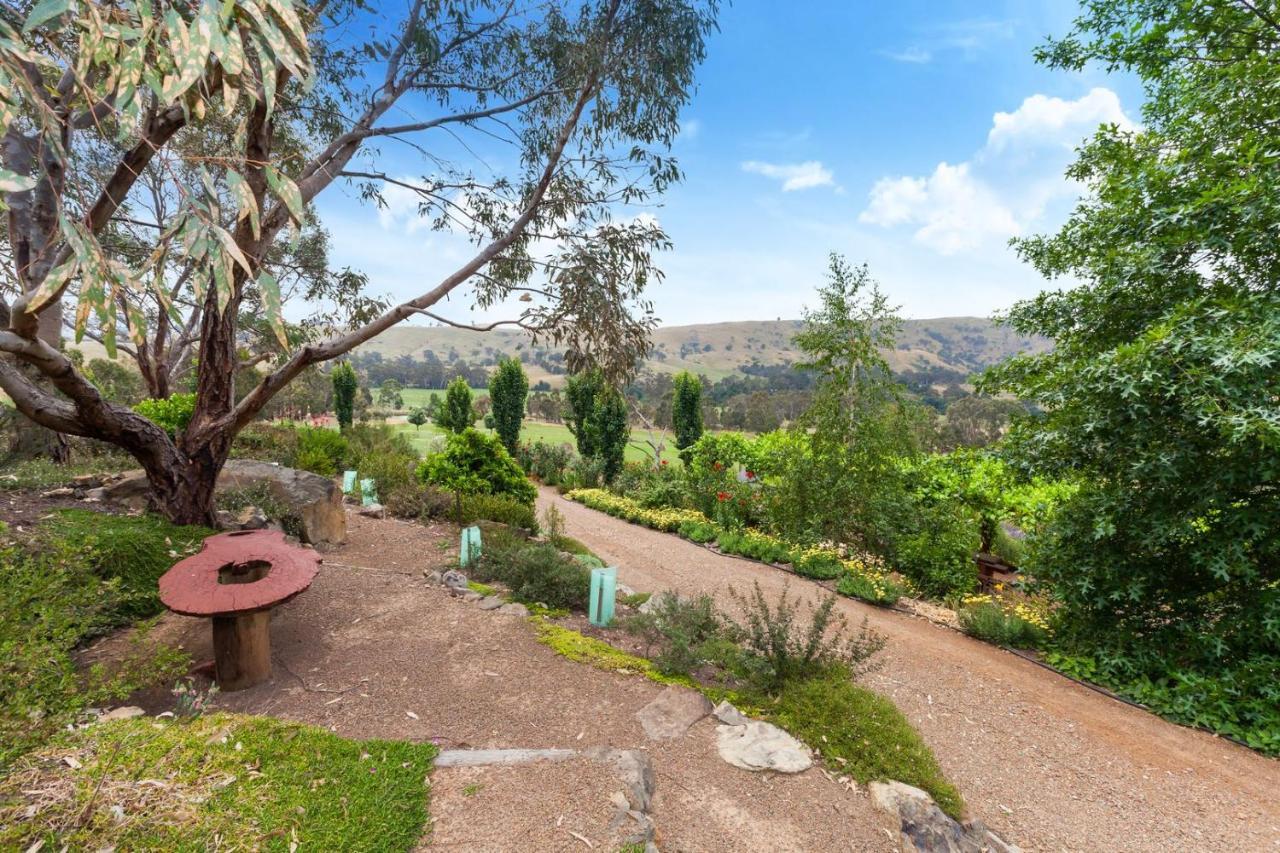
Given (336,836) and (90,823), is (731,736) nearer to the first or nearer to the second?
(336,836)

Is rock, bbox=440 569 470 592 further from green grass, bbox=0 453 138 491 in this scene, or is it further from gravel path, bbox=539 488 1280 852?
green grass, bbox=0 453 138 491

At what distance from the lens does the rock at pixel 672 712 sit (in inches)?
119

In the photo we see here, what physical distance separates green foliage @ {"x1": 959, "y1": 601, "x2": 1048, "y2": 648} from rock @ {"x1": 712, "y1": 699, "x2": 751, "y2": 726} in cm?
373

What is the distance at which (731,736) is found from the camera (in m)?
2.96

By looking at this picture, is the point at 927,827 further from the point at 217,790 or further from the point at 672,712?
the point at 217,790

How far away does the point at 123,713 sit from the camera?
2.72 metres

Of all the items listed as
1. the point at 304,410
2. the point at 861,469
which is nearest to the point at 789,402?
the point at 304,410

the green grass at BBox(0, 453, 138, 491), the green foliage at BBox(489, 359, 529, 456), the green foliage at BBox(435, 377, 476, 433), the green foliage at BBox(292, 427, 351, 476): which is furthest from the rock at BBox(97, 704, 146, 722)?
the green foliage at BBox(435, 377, 476, 433)

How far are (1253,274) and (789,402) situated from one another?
4143 centimetres

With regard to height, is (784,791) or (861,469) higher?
(861,469)

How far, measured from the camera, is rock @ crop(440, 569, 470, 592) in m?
4.94

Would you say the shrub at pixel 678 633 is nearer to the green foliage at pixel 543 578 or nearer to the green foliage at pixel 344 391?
the green foliage at pixel 543 578

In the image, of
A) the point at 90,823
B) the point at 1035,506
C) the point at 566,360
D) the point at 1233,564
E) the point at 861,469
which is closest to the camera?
the point at 90,823

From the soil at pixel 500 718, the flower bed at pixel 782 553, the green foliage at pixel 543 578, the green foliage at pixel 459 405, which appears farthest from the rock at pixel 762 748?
the green foliage at pixel 459 405
